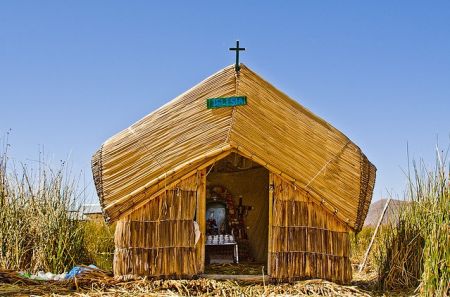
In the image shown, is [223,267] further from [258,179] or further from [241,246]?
[258,179]

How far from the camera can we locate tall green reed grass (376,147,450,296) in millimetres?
6332

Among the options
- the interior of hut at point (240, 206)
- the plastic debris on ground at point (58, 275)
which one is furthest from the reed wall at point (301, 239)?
the plastic debris on ground at point (58, 275)

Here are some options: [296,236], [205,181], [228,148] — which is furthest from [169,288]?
[228,148]

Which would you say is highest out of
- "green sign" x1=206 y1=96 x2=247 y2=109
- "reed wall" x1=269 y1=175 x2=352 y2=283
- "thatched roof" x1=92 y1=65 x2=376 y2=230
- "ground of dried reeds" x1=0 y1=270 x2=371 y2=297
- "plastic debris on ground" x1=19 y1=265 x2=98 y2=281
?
"green sign" x1=206 y1=96 x2=247 y2=109

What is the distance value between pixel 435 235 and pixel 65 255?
493 centimetres

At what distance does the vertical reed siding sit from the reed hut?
0.01 metres

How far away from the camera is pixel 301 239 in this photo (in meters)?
7.44

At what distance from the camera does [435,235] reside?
6.35m

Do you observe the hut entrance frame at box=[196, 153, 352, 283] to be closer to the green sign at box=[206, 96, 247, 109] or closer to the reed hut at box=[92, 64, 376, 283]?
the reed hut at box=[92, 64, 376, 283]

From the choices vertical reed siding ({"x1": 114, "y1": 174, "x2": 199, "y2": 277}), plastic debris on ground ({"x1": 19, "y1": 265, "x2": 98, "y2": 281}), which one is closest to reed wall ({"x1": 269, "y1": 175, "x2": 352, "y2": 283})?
vertical reed siding ({"x1": 114, "y1": 174, "x2": 199, "y2": 277})

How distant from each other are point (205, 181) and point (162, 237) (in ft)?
2.70

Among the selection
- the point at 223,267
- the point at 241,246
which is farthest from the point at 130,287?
the point at 241,246

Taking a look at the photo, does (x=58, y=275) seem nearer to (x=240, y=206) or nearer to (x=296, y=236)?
(x=296, y=236)

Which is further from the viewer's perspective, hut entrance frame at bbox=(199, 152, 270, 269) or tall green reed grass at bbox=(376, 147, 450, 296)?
hut entrance frame at bbox=(199, 152, 270, 269)
